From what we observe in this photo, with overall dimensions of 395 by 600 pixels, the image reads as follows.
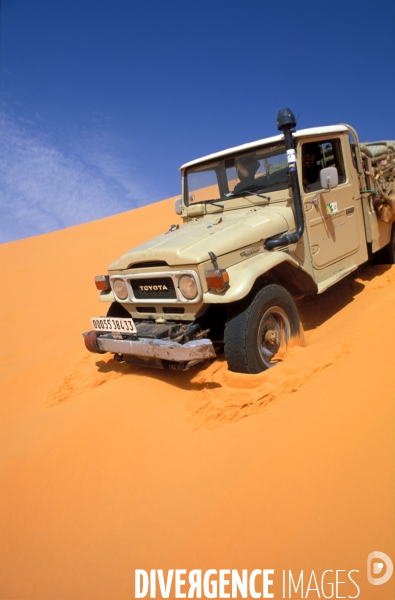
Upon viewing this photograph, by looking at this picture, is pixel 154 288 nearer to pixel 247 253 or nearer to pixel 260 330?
pixel 247 253

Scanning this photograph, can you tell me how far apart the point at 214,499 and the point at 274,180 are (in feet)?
11.0

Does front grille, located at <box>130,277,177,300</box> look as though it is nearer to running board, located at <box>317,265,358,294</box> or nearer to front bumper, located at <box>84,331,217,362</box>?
front bumper, located at <box>84,331,217,362</box>

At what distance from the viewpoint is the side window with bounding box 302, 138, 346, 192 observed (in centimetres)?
458

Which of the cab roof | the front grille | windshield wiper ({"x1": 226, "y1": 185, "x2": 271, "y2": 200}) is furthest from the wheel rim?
the cab roof

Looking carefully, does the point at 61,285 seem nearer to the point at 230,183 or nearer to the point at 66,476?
the point at 230,183

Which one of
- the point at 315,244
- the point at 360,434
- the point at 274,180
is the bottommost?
the point at 360,434

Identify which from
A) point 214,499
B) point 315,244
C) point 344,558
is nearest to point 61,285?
point 315,244

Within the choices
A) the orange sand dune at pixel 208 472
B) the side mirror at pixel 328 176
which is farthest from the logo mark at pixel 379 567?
the side mirror at pixel 328 176

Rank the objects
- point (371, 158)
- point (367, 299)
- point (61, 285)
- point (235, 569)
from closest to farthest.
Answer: point (235, 569) < point (367, 299) < point (371, 158) < point (61, 285)

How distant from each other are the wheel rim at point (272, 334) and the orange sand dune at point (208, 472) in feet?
0.85

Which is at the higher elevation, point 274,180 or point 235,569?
point 274,180

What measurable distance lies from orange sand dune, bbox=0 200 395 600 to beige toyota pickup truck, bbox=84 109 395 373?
386 mm

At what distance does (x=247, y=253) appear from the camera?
3791mm

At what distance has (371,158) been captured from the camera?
18.5ft
